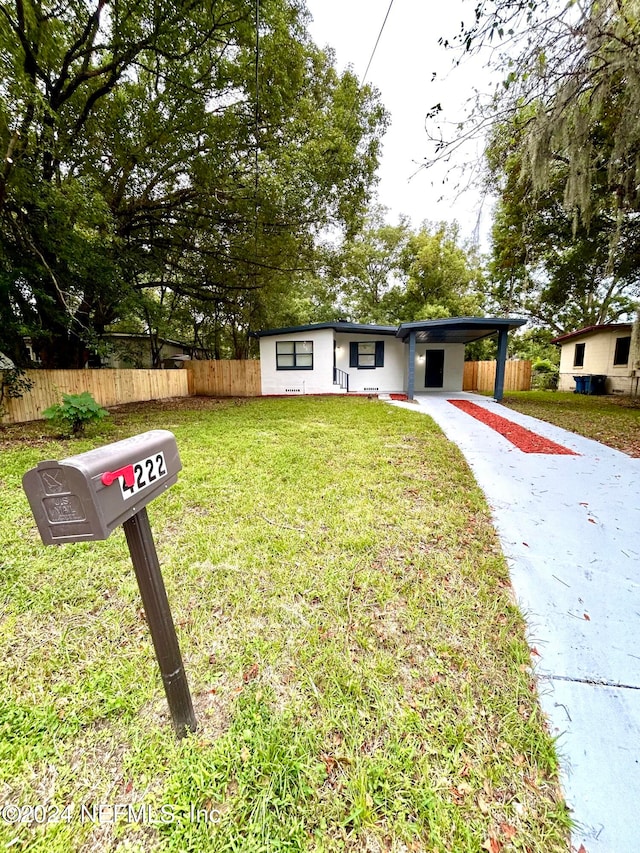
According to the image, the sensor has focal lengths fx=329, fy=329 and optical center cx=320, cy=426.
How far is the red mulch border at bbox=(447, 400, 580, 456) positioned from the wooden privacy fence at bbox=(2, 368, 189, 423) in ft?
33.7

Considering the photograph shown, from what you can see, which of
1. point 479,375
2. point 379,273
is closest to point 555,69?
point 479,375

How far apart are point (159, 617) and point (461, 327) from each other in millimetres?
10794

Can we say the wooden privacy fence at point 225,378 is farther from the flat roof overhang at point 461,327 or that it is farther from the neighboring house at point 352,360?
the flat roof overhang at point 461,327

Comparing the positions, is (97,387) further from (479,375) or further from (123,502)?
(479,375)

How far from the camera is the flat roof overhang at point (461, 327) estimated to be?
9.55 meters

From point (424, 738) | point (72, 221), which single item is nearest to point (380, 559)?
point (424, 738)

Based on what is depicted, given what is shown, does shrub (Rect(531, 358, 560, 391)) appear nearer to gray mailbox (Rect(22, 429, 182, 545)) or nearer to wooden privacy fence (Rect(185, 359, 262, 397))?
wooden privacy fence (Rect(185, 359, 262, 397))

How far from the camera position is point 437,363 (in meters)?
13.9

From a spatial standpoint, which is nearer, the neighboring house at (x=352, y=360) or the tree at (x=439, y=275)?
the neighboring house at (x=352, y=360)

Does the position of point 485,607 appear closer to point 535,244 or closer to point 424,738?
point 424,738

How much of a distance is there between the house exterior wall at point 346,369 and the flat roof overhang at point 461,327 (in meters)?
→ 1.90

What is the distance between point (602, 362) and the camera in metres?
14.5

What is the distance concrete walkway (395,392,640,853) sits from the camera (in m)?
1.18

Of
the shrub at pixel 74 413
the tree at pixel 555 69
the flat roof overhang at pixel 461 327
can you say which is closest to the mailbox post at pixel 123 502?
the tree at pixel 555 69
